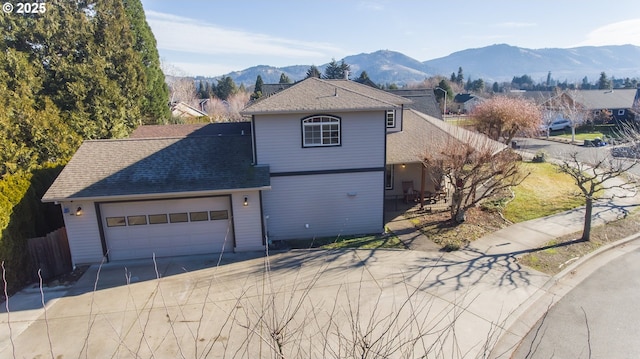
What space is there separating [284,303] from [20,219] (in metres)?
9.29

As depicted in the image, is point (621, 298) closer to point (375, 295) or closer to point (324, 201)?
point (375, 295)

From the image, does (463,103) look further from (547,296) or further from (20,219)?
(20,219)

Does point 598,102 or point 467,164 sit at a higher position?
point 598,102

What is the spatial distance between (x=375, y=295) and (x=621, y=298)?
6.89 metres

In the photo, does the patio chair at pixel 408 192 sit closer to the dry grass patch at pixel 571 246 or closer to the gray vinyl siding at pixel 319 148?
the gray vinyl siding at pixel 319 148

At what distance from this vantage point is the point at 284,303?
9.26 m

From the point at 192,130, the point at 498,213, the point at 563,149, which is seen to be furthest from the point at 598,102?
the point at 192,130

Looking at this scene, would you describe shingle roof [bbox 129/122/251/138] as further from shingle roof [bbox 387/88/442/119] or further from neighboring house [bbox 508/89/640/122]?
neighboring house [bbox 508/89/640/122]

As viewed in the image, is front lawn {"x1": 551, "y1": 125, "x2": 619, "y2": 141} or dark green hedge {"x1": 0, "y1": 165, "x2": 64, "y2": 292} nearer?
dark green hedge {"x1": 0, "y1": 165, "x2": 64, "y2": 292}

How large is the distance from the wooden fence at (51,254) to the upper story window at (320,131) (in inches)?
366

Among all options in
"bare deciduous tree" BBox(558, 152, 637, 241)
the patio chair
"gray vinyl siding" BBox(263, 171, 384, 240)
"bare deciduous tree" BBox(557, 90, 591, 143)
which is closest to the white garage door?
"gray vinyl siding" BBox(263, 171, 384, 240)

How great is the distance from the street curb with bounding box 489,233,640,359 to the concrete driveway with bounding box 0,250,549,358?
227mm

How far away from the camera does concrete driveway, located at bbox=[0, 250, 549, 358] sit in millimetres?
8273

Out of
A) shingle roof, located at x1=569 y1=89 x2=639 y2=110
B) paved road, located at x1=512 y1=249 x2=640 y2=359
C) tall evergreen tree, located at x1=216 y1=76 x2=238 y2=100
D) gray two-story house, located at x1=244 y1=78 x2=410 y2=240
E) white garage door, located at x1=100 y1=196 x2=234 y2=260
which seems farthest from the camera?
tall evergreen tree, located at x1=216 y1=76 x2=238 y2=100
